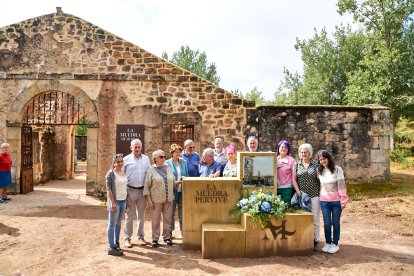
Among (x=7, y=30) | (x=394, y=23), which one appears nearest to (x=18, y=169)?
(x=7, y=30)

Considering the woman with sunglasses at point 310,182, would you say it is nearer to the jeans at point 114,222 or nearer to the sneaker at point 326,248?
the sneaker at point 326,248

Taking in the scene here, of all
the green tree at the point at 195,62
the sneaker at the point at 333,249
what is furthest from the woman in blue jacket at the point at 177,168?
the green tree at the point at 195,62

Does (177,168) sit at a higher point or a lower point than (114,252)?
higher

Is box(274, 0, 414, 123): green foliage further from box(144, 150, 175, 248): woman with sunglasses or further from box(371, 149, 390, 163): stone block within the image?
box(144, 150, 175, 248): woman with sunglasses

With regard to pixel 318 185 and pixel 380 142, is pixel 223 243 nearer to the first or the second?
pixel 318 185

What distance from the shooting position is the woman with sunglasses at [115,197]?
5.81 metres

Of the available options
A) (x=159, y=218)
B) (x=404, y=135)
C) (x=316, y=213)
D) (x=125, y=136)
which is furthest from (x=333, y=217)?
(x=404, y=135)

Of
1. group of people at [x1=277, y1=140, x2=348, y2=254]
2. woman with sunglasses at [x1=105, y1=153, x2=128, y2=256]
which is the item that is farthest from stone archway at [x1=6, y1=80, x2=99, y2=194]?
group of people at [x1=277, y1=140, x2=348, y2=254]

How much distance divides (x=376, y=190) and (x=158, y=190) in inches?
292

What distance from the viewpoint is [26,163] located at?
1158cm

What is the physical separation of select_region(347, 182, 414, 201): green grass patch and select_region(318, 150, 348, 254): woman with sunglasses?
4846mm

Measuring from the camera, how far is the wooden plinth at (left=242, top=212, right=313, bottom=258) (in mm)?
5699

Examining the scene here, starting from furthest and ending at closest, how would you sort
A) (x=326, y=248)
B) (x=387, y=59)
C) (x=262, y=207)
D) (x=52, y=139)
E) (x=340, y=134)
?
(x=387, y=59)
(x=52, y=139)
(x=340, y=134)
(x=326, y=248)
(x=262, y=207)

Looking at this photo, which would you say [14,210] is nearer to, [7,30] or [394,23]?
[7,30]
